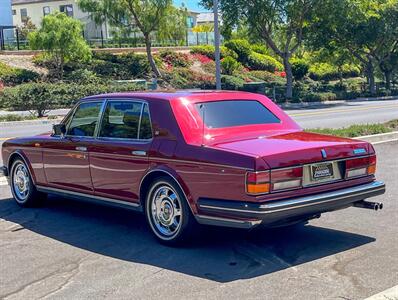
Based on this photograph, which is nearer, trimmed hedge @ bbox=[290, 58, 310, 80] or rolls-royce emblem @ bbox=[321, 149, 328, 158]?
rolls-royce emblem @ bbox=[321, 149, 328, 158]

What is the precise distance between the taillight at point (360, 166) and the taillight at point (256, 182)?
1.09 meters

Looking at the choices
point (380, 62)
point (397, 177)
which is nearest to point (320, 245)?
point (397, 177)

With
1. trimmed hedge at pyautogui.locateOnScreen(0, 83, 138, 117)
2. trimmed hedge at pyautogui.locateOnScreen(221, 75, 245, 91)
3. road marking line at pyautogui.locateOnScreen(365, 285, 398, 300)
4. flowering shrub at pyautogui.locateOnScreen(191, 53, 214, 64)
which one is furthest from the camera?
flowering shrub at pyautogui.locateOnScreen(191, 53, 214, 64)

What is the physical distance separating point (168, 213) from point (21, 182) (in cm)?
303

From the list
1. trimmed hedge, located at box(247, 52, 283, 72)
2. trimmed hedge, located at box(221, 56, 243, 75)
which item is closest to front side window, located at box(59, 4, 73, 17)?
trimmed hedge, located at box(247, 52, 283, 72)

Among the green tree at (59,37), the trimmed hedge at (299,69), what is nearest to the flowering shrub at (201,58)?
the trimmed hedge at (299,69)

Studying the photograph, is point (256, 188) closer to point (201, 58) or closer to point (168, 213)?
point (168, 213)

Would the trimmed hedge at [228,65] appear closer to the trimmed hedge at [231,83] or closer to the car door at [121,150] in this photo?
the trimmed hedge at [231,83]

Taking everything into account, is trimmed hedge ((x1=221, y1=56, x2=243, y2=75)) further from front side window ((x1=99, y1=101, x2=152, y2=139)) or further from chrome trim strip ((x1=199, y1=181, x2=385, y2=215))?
chrome trim strip ((x1=199, y1=181, x2=385, y2=215))

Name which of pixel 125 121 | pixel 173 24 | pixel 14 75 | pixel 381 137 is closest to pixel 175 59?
pixel 173 24

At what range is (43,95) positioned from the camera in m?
28.6

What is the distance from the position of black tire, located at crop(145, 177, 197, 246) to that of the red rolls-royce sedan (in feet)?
0.03

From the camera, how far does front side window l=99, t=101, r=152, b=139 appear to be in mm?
6664

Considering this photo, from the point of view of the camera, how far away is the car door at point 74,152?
7.26m
